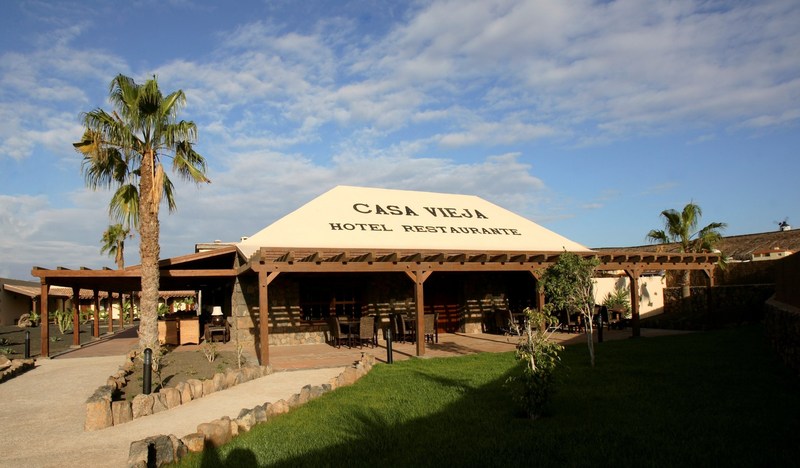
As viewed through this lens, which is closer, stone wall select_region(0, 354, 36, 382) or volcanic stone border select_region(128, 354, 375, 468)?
volcanic stone border select_region(128, 354, 375, 468)

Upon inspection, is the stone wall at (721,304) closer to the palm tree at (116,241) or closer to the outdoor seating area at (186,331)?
the outdoor seating area at (186,331)

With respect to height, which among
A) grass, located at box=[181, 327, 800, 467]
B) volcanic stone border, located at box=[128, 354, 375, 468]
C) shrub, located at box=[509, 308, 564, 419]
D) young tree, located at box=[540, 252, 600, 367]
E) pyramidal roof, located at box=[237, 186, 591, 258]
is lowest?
grass, located at box=[181, 327, 800, 467]

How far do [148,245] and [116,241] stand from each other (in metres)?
28.7

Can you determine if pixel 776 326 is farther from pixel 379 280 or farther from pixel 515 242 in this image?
pixel 379 280

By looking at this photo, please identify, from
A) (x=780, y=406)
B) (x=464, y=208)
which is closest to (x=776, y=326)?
(x=780, y=406)

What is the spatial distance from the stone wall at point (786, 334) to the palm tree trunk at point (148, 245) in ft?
40.6

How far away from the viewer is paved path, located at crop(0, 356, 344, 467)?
217 inches

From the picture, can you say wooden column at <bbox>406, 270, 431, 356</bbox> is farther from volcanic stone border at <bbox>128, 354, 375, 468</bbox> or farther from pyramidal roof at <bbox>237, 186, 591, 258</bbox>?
volcanic stone border at <bbox>128, 354, 375, 468</bbox>

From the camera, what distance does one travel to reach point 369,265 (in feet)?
40.1

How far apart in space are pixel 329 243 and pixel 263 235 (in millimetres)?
1812

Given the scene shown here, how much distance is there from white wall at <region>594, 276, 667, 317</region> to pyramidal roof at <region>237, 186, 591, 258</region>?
5.59 meters

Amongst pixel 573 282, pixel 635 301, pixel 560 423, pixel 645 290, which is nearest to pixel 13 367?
pixel 560 423

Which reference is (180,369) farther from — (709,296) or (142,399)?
(709,296)

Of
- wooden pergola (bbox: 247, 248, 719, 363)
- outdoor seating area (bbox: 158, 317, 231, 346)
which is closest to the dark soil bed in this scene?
wooden pergola (bbox: 247, 248, 719, 363)
